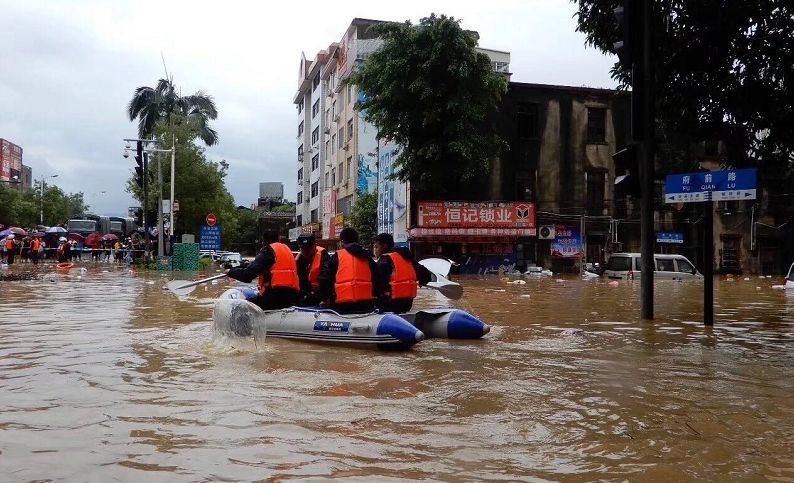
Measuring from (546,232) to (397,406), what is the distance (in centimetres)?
2916

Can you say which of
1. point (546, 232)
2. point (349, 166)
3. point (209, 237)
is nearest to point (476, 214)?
point (546, 232)

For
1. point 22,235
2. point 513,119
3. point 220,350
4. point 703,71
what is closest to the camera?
point 220,350

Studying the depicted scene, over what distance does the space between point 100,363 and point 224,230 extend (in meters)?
40.8

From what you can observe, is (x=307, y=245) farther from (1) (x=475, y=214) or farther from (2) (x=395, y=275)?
(1) (x=475, y=214)

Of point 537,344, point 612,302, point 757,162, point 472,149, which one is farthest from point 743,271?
point 537,344

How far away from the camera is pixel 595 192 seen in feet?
114

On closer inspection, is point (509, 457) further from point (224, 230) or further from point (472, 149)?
point (224, 230)

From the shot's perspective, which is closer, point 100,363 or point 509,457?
point 509,457

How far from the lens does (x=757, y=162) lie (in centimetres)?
1063

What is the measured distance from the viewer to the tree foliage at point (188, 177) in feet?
128

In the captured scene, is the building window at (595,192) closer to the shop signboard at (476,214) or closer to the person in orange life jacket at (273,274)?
the shop signboard at (476,214)

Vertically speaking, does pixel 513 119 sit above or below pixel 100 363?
above

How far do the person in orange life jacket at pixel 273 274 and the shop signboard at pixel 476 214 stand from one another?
890 inches

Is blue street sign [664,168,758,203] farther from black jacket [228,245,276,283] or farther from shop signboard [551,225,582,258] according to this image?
shop signboard [551,225,582,258]
